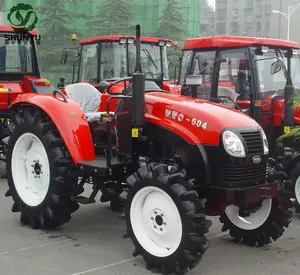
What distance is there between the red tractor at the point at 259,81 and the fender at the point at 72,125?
73.0 inches

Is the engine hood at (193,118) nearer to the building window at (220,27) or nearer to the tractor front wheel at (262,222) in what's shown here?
the tractor front wheel at (262,222)

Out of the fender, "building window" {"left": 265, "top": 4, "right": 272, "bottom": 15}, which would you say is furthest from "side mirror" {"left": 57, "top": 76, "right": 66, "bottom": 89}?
"building window" {"left": 265, "top": 4, "right": 272, "bottom": 15}

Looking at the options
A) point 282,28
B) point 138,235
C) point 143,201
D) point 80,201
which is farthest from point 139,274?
point 282,28

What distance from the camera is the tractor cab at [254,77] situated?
23.2 feet

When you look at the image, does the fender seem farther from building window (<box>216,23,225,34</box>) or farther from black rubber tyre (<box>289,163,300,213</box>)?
building window (<box>216,23,225,34</box>)

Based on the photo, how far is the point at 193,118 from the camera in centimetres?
482

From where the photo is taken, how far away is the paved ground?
468 centimetres

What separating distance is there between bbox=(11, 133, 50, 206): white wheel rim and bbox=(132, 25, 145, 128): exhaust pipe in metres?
1.34

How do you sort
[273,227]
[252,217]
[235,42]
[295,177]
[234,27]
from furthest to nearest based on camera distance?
1. [234,27]
2. [235,42]
3. [295,177]
4. [252,217]
5. [273,227]

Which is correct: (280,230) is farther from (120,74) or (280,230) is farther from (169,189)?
(120,74)

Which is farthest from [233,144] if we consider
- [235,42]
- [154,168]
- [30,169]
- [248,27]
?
[248,27]

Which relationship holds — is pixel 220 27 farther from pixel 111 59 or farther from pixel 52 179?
pixel 52 179

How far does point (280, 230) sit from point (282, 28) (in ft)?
262

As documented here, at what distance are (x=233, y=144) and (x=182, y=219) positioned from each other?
82 cm
